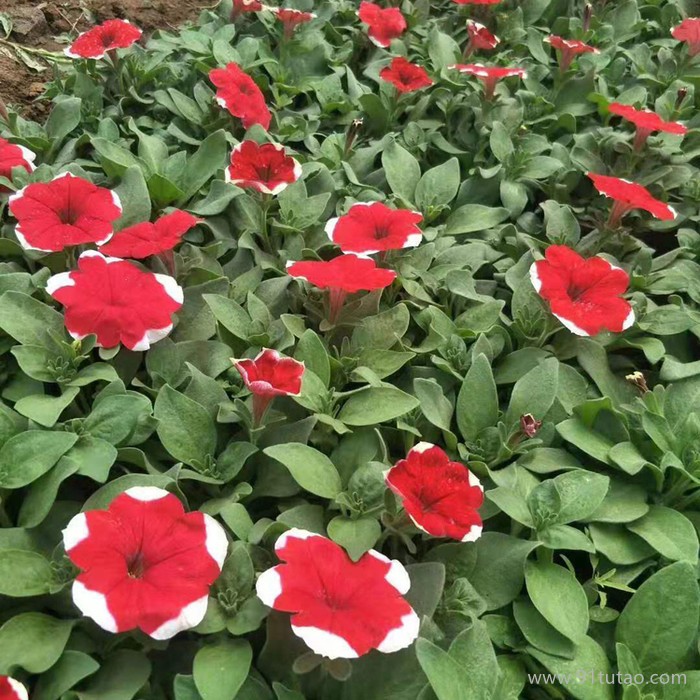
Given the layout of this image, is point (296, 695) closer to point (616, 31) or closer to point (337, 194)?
point (337, 194)

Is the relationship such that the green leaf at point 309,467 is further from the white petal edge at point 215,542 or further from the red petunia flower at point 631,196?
the red petunia flower at point 631,196

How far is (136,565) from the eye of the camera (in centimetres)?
120

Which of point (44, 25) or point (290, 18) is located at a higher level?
point (290, 18)

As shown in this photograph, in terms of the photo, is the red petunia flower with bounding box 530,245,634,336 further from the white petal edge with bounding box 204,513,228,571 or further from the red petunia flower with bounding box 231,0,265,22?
the red petunia flower with bounding box 231,0,265,22

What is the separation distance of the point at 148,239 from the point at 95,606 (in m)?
0.87

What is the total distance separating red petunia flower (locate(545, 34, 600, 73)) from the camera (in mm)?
2584

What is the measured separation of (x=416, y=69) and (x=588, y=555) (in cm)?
156

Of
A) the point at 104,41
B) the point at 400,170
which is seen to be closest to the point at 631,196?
the point at 400,170

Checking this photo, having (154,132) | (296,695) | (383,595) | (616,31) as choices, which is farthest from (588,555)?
(616,31)

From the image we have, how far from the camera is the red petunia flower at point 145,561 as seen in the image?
3.69ft

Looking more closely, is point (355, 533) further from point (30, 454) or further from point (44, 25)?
point (44, 25)

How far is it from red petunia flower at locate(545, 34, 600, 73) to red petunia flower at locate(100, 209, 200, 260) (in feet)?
5.03

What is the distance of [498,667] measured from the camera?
1.28 meters

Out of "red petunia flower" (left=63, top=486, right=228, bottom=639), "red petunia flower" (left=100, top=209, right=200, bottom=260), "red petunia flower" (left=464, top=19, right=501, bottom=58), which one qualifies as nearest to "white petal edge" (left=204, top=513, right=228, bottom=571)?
"red petunia flower" (left=63, top=486, right=228, bottom=639)
